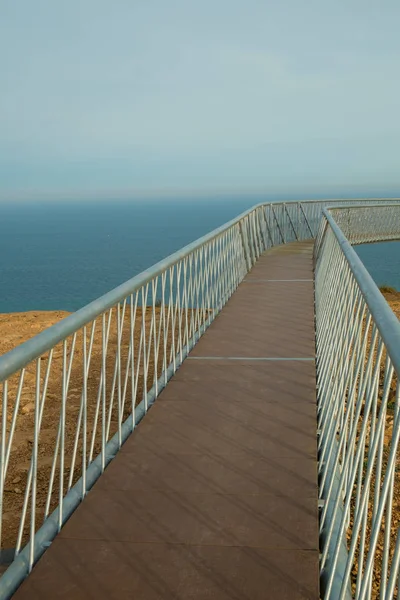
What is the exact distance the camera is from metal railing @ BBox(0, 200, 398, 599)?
2.91 m

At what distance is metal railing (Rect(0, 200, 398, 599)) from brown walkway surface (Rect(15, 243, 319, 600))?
0.12 m

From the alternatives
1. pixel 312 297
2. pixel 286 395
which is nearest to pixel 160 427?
pixel 286 395

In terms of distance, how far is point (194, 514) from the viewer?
327 centimetres

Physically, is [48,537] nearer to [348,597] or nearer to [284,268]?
[348,597]

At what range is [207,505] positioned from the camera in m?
3.36

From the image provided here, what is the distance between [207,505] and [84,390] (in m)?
0.85

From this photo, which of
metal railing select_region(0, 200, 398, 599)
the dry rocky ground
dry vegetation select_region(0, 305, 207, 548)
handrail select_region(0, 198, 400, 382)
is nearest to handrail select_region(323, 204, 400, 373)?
metal railing select_region(0, 200, 398, 599)

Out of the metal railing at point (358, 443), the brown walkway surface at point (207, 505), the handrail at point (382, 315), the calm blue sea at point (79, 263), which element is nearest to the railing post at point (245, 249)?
the metal railing at point (358, 443)

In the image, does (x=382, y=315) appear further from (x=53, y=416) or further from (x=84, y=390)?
(x=53, y=416)

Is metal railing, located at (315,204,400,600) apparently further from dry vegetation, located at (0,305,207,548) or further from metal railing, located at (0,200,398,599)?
dry vegetation, located at (0,305,207,548)

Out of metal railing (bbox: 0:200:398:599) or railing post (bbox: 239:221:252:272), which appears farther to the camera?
railing post (bbox: 239:221:252:272)

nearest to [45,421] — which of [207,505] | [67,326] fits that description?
[207,505]

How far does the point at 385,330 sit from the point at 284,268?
433 inches

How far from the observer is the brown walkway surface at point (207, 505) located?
8.96 feet
